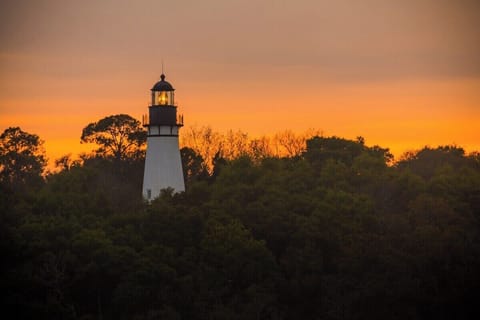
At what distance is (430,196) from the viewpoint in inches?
3140

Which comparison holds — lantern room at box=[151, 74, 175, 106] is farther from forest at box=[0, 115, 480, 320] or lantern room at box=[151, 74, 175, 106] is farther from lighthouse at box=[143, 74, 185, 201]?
forest at box=[0, 115, 480, 320]

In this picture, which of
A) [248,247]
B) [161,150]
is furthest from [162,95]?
[248,247]

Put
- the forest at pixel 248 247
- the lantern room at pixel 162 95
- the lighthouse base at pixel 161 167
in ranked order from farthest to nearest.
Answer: the lantern room at pixel 162 95 → the lighthouse base at pixel 161 167 → the forest at pixel 248 247

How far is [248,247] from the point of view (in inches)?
2648

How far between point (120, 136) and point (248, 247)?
25469 millimetres

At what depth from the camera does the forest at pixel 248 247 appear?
6325cm

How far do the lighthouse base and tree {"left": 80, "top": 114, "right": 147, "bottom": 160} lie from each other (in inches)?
319

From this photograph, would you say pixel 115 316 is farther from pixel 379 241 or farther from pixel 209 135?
pixel 209 135

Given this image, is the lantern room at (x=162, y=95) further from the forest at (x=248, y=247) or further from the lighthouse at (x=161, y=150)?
the forest at (x=248, y=247)

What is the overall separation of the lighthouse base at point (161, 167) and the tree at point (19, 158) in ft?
37.1

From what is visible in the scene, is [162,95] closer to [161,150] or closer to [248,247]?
[161,150]

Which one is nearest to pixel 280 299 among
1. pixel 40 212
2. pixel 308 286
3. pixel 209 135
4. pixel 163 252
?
pixel 308 286

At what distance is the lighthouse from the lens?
81.4m

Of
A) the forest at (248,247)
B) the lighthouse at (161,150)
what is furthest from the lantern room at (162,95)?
the forest at (248,247)
